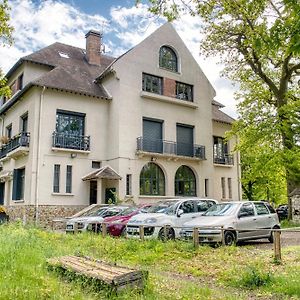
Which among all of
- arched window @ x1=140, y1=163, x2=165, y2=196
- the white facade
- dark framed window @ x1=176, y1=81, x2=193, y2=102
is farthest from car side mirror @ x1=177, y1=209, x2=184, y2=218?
dark framed window @ x1=176, y1=81, x2=193, y2=102

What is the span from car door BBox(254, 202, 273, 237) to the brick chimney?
20822 mm

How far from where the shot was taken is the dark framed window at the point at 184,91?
30.9m

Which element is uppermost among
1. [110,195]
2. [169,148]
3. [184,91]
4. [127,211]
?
[184,91]

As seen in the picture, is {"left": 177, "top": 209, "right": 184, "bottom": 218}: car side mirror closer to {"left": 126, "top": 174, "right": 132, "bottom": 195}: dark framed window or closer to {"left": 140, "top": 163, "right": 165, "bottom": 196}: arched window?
{"left": 126, "top": 174, "right": 132, "bottom": 195}: dark framed window

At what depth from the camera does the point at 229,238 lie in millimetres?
13461

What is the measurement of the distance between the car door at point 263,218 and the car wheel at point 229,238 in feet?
5.70

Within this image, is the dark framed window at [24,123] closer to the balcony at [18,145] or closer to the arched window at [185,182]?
the balcony at [18,145]

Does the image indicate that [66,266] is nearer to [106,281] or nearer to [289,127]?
[106,281]

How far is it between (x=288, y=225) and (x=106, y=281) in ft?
67.6

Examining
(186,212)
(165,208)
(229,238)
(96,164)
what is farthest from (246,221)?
(96,164)

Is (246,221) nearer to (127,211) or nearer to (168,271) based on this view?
(168,271)

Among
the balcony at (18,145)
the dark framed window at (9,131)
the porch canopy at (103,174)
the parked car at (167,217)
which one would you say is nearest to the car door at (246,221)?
the parked car at (167,217)

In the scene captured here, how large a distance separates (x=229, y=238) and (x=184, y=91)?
1962 cm

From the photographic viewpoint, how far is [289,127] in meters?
25.6
